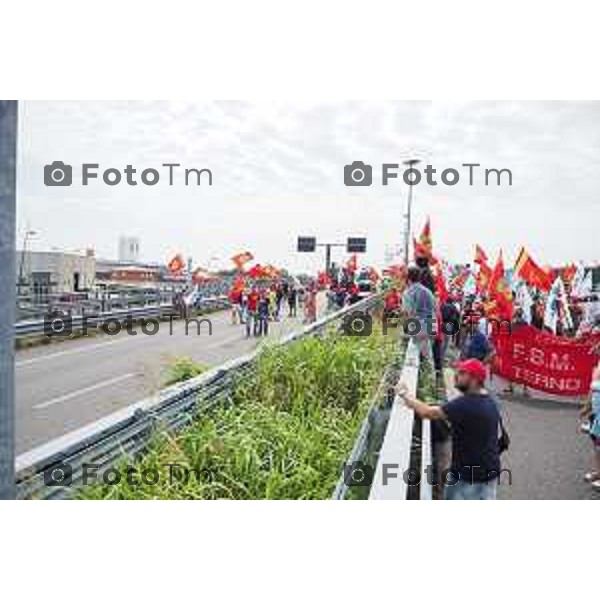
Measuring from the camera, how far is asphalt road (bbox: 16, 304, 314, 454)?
31.9 ft

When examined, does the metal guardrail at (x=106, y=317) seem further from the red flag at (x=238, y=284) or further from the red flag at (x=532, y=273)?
the red flag at (x=532, y=273)

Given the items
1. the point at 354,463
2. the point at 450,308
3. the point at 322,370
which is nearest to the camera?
the point at 354,463

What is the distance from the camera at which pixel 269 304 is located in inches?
760

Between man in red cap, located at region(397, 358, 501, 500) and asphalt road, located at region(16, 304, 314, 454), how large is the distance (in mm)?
3539

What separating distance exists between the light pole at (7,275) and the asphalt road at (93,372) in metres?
4.80

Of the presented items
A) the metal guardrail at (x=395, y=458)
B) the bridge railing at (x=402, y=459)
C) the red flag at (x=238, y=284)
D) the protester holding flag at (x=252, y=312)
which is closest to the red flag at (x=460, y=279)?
the protester holding flag at (x=252, y=312)

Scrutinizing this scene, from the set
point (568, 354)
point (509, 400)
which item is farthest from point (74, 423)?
point (568, 354)

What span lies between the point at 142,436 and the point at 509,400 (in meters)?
7.40

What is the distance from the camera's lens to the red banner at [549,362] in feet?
37.9

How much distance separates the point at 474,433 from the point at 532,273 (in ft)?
28.5

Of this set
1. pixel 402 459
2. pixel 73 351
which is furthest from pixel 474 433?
pixel 73 351

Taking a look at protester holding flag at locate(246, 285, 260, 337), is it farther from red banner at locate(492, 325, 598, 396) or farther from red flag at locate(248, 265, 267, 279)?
red banner at locate(492, 325, 598, 396)

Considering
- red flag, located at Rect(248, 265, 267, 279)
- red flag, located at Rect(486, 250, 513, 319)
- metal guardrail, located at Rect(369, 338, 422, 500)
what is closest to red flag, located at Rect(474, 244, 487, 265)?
red flag, located at Rect(486, 250, 513, 319)

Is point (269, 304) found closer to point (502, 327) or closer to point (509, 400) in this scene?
point (502, 327)
